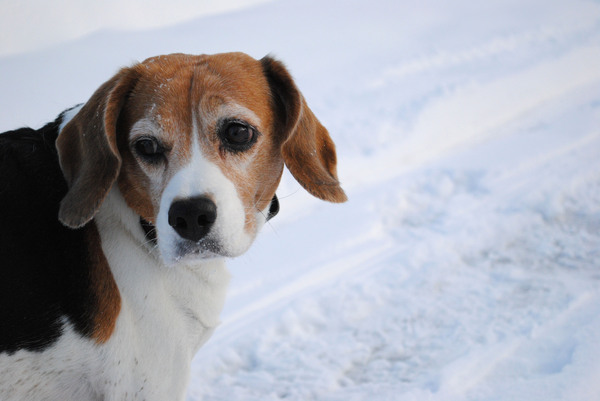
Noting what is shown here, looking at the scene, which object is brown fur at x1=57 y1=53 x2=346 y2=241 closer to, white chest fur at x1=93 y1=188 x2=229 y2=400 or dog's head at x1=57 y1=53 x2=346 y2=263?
dog's head at x1=57 y1=53 x2=346 y2=263

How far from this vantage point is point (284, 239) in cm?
451

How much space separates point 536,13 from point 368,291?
709 centimetres

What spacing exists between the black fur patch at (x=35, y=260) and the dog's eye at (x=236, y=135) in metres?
0.61

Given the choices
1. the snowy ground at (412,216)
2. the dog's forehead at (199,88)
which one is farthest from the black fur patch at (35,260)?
the snowy ground at (412,216)

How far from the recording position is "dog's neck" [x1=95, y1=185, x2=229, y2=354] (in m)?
2.18

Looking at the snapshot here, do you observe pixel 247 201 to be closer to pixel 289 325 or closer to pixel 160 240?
pixel 160 240

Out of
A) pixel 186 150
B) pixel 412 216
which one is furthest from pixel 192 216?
pixel 412 216

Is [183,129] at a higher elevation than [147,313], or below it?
higher

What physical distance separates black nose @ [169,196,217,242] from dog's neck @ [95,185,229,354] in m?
Answer: 0.26

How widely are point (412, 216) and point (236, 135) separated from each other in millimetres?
2797

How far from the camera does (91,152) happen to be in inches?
83.5

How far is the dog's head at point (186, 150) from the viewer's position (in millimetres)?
2018

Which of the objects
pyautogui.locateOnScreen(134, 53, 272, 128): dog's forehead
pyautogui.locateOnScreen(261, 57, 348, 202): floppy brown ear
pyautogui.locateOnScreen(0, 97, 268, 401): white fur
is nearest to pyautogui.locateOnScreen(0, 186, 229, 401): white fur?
pyautogui.locateOnScreen(0, 97, 268, 401): white fur

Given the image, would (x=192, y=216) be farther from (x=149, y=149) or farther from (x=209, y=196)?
(x=149, y=149)
